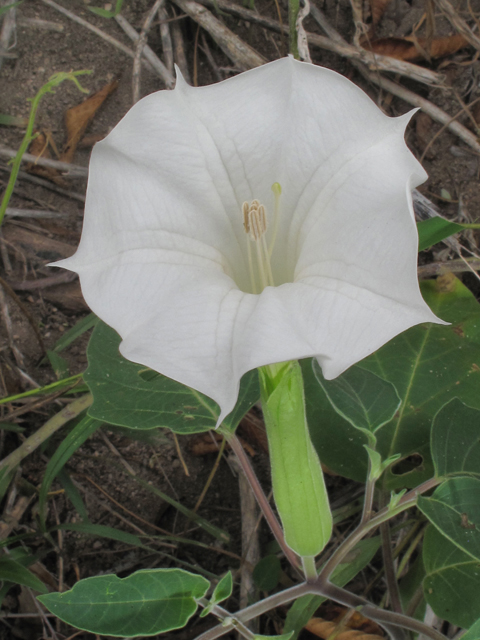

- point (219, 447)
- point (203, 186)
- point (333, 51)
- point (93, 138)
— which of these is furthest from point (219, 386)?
point (333, 51)

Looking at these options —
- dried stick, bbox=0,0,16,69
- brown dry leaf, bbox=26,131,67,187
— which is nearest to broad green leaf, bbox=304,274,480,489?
brown dry leaf, bbox=26,131,67,187

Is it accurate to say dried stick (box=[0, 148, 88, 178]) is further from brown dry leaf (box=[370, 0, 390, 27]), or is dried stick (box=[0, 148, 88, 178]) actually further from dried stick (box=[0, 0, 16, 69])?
brown dry leaf (box=[370, 0, 390, 27])

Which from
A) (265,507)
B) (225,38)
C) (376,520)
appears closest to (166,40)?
(225,38)

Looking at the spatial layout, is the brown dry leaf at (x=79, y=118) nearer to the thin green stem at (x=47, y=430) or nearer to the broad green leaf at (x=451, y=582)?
the thin green stem at (x=47, y=430)

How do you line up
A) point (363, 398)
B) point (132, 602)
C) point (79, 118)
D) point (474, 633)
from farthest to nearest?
point (79, 118)
point (363, 398)
point (132, 602)
point (474, 633)

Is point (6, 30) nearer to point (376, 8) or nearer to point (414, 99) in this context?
point (376, 8)

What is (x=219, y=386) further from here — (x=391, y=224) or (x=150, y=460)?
(x=150, y=460)
